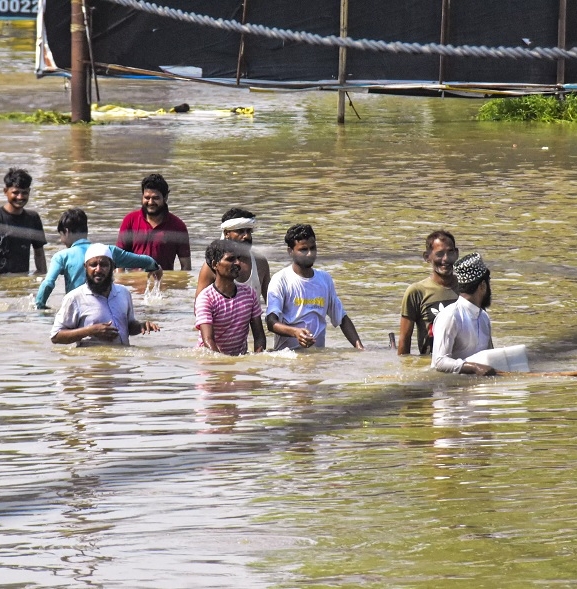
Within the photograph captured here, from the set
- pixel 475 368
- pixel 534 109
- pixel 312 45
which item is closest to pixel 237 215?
pixel 475 368

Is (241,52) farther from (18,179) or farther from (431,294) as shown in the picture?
(431,294)

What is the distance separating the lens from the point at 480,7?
2156cm

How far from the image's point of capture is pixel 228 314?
904 cm

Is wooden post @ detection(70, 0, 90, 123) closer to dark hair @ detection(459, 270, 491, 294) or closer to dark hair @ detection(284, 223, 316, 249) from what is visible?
dark hair @ detection(284, 223, 316, 249)

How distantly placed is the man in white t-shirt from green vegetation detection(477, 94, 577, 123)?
17165 millimetres

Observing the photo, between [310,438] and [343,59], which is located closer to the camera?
[310,438]

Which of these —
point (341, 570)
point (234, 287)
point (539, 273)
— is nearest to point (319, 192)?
point (539, 273)

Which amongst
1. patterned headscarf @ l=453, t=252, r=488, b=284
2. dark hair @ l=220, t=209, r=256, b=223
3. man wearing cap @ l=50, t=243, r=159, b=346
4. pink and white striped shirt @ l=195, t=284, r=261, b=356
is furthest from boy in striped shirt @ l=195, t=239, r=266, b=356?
patterned headscarf @ l=453, t=252, r=488, b=284

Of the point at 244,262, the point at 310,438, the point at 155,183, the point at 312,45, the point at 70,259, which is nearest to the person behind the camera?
the point at 310,438

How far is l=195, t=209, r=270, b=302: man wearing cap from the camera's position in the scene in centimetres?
920

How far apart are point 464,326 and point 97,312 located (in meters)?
2.44

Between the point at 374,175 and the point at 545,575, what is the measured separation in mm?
14626

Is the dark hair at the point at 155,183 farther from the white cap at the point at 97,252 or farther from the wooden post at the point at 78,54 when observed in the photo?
the wooden post at the point at 78,54

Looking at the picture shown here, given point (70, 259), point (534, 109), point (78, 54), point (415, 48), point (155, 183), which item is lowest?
point (70, 259)
